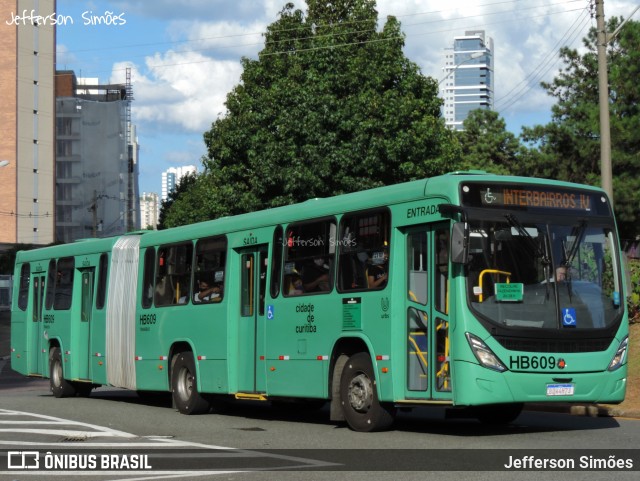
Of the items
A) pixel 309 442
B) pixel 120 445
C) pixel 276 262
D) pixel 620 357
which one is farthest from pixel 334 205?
pixel 120 445

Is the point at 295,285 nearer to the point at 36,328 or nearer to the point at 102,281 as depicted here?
the point at 102,281

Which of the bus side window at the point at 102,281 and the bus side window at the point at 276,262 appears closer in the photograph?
the bus side window at the point at 276,262

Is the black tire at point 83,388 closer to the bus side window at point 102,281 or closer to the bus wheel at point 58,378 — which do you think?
the bus wheel at point 58,378

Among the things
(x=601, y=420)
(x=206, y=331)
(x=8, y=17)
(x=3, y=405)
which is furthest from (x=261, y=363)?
(x=8, y=17)

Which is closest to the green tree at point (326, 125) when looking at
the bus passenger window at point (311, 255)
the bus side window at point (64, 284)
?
the bus side window at point (64, 284)

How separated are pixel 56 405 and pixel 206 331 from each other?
14.1ft

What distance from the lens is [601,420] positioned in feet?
52.9

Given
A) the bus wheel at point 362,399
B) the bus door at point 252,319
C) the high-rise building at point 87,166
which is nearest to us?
the bus wheel at point 362,399

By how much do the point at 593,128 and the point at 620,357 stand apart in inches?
934

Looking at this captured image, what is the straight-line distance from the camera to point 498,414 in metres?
15.1

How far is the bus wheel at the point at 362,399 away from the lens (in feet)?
45.5

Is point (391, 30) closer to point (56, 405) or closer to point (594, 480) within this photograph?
point (56, 405)

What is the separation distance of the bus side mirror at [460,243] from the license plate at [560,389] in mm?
1742

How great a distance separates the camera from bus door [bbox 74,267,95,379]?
22531mm
